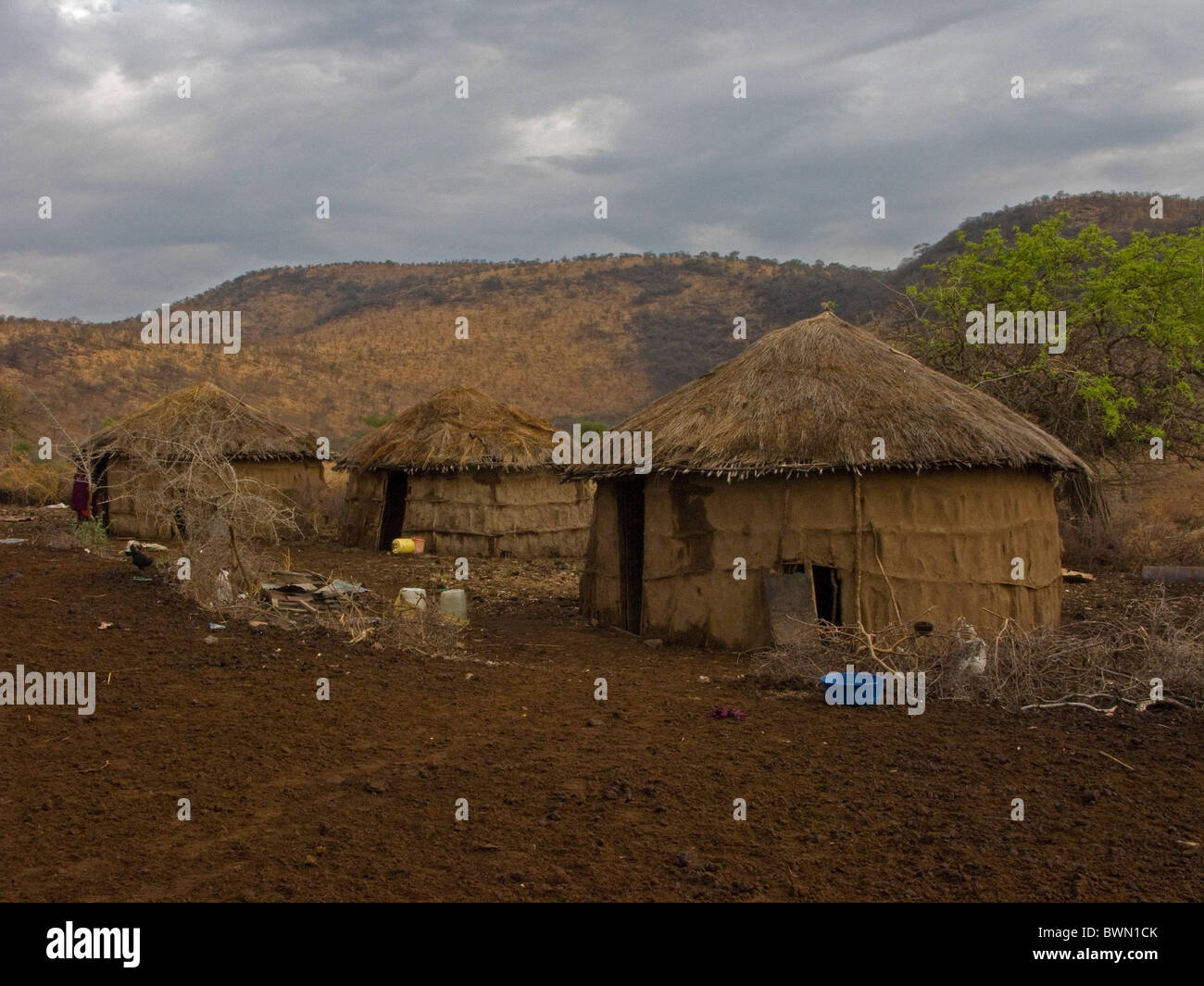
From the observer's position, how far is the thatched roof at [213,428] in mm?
18172

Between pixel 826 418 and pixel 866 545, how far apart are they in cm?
123

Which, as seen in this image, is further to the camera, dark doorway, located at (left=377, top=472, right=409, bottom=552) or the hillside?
the hillside

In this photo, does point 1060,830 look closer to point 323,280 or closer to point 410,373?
point 410,373

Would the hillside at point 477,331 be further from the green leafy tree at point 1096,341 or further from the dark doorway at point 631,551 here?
the dark doorway at point 631,551

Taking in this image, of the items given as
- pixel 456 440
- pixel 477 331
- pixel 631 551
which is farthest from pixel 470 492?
pixel 477 331

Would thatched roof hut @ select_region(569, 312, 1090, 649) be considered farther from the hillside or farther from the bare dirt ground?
the hillside

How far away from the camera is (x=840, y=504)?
9.34 meters

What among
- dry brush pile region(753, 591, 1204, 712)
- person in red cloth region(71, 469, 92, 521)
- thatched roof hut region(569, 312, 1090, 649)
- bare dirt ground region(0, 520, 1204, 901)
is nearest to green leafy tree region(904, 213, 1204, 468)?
thatched roof hut region(569, 312, 1090, 649)

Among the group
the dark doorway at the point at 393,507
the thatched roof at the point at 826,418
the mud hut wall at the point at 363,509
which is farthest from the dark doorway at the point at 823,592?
the mud hut wall at the point at 363,509

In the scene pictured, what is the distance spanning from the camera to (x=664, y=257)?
62.4 m

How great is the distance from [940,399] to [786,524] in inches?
80.2

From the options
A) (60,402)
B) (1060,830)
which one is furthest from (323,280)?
(1060,830)

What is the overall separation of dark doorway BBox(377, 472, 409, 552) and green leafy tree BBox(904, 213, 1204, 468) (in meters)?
8.95

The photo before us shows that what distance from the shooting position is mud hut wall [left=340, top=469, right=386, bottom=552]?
18438 mm
